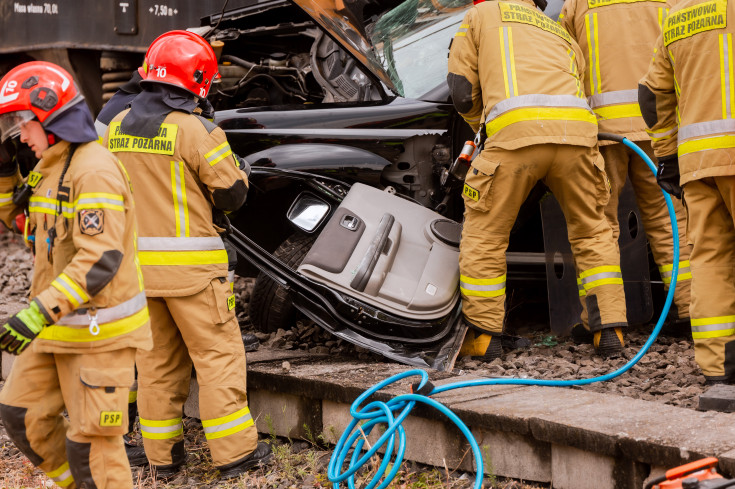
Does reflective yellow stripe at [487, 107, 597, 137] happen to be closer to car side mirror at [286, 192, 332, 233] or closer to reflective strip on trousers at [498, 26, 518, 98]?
reflective strip on trousers at [498, 26, 518, 98]

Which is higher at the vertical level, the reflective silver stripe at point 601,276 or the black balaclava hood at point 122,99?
the black balaclava hood at point 122,99

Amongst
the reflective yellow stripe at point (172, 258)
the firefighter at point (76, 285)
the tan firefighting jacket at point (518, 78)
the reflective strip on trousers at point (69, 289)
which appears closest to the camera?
the reflective strip on trousers at point (69, 289)

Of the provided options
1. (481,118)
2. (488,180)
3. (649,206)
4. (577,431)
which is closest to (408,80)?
(481,118)

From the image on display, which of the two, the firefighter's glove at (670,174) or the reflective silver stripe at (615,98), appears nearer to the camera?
the firefighter's glove at (670,174)

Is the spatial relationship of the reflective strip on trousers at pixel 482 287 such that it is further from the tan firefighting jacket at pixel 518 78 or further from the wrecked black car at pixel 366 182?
the tan firefighting jacket at pixel 518 78

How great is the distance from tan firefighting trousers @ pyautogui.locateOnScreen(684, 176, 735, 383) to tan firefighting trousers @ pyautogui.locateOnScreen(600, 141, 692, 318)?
0.93 m

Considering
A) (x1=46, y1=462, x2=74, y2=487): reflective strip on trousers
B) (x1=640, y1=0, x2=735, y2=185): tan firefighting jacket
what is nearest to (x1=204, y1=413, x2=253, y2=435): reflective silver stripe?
(x1=46, y1=462, x2=74, y2=487): reflective strip on trousers

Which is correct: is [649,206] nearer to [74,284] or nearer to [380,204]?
[380,204]

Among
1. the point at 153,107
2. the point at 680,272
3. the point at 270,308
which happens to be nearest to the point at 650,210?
the point at 680,272

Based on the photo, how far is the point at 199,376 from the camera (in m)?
3.96

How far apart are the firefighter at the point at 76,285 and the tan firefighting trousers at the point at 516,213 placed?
1970 mm

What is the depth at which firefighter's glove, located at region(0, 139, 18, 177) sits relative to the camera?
3.41 meters

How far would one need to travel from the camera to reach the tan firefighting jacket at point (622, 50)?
5.00m

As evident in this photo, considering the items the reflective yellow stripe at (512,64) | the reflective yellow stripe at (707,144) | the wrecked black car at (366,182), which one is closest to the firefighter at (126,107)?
the wrecked black car at (366,182)
